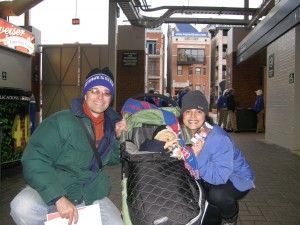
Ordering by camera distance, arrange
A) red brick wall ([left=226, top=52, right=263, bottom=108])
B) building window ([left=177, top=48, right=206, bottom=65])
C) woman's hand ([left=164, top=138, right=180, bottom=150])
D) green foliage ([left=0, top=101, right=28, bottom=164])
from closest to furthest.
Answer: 1. woman's hand ([left=164, top=138, right=180, bottom=150])
2. green foliage ([left=0, top=101, right=28, bottom=164])
3. red brick wall ([left=226, top=52, right=263, bottom=108])
4. building window ([left=177, top=48, right=206, bottom=65])

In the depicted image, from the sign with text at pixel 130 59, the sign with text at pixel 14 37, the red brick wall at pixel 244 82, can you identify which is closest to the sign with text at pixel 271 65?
the red brick wall at pixel 244 82

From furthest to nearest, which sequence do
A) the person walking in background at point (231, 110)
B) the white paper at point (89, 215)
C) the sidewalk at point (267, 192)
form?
the person walking in background at point (231, 110), the sidewalk at point (267, 192), the white paper at point (89, 215)

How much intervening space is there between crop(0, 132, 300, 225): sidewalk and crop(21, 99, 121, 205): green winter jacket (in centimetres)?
187

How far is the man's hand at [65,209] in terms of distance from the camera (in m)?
2.12

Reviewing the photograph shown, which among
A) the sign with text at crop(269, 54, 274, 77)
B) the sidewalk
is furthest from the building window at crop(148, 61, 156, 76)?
the sidewalk

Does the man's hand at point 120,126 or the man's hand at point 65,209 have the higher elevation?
the man's hand at point 120,126

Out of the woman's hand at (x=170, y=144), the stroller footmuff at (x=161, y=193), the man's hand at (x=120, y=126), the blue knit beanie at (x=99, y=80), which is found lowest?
the stroller footmuff at (x=161, y=193)

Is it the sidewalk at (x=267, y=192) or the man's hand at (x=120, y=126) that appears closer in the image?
the man's hand at (x=120, y=126)

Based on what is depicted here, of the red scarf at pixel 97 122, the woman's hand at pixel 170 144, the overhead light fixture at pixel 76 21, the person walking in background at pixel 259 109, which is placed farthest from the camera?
the person walking in background at pixel 259 109

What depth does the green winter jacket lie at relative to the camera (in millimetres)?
2162

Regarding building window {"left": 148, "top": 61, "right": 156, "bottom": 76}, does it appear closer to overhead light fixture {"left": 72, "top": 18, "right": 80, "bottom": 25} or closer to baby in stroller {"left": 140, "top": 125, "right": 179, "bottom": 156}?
overhead light fixture {"left": 72, "top": 18, "right": 80, "bottom": 25}

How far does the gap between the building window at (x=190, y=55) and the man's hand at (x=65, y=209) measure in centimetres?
5452

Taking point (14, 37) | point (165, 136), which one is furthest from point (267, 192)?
point (14, 37)

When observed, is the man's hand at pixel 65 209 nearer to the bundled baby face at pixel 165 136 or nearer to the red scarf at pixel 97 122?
the red scarf at pixel 97 122
